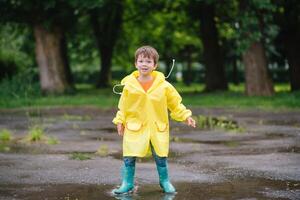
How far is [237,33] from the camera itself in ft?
88.1

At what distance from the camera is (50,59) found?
105 feet

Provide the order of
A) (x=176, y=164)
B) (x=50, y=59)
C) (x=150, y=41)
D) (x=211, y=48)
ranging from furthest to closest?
(x=150, y=41) < (x=211, y=48) < (x=50, y=59) < (x=176, y=164)

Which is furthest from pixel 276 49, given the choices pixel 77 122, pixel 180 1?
pixel 77 122

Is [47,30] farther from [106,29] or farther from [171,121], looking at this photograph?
[171,121]

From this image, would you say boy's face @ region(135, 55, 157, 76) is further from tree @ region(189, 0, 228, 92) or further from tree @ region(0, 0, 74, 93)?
tree @ region(189, 0, 228, 92)

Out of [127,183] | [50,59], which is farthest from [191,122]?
[50,59]

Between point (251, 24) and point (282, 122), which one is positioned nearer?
point (282, 122)

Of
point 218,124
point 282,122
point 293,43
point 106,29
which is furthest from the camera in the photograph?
point 106,29

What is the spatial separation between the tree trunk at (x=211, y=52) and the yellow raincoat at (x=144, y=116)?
27.7 metres

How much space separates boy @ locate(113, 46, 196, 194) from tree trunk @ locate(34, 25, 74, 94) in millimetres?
24704

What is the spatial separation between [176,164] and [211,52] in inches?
1014

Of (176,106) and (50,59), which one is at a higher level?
(50,59)

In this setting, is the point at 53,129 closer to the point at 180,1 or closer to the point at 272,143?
the point at 272,143

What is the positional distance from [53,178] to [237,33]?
19.3m
